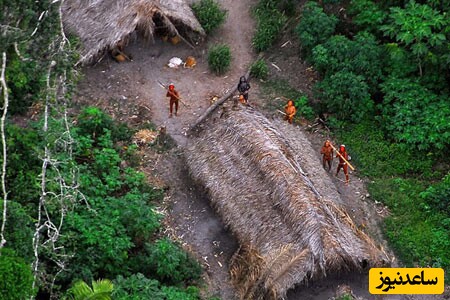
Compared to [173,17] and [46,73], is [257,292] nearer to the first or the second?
[46,73]

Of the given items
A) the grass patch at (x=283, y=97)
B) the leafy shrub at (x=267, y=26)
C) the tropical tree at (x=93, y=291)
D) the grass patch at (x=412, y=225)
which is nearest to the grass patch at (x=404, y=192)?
the grass patch at (x=412, y=225)

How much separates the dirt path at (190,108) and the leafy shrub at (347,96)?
747 millimetres

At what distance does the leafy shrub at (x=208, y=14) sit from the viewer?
1648cm

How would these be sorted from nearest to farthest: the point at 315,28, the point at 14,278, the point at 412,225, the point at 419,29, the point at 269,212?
the point at 14,278 < the point at 269,212 < the point at 412,225 < the point at 419,29 < the point at 315,28

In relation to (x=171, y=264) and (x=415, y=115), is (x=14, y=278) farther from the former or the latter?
(x=415, y=115)

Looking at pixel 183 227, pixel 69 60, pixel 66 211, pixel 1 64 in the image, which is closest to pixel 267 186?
pixel 183 227

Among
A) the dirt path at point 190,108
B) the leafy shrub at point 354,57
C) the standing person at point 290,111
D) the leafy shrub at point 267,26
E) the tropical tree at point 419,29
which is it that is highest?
the tropical tree at point 419,29

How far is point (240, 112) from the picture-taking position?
43.4ft

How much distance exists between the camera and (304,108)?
1518 cm

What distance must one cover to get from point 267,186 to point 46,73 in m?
4.34

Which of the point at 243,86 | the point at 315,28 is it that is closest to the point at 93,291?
the point at 243,86

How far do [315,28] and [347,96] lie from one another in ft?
5.61

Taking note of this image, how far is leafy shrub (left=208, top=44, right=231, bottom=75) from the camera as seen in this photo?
52.1ft

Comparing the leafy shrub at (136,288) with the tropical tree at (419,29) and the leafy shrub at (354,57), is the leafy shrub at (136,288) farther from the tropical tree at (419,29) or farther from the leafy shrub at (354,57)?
the tropical tree at (419,29)
